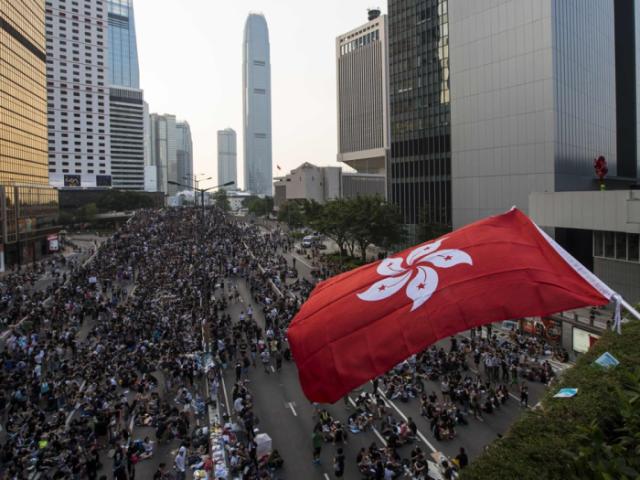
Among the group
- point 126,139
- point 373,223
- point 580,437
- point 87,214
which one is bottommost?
point 580,437

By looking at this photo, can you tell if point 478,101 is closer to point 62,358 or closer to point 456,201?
point 456,201

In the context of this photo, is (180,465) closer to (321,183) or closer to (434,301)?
(434,301)

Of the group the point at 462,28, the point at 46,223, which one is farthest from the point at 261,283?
the point at 46,223

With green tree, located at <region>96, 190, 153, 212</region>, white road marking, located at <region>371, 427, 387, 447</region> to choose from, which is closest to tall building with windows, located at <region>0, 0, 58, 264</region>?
green tree, located at <region>96, 190, 153, 212</region>

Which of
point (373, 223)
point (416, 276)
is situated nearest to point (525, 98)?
point (373, 223)

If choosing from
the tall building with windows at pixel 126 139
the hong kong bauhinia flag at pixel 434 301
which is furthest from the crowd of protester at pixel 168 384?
the tall building with windows at pixel 126 139

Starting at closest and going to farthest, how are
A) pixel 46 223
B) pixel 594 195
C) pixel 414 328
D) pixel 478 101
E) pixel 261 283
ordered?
pixel 414 328
pixel 594 195
pixel 261 283
pixel 478 101
pixel 46 223
